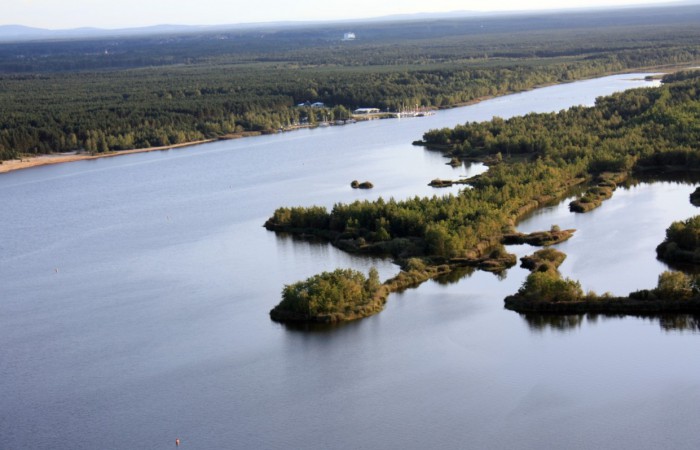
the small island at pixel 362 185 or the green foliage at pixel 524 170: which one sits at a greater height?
the green foliage at pixel 524 170

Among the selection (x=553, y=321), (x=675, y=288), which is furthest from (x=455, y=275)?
(x=675, y=288)

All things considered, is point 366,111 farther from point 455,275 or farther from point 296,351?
point 296,351

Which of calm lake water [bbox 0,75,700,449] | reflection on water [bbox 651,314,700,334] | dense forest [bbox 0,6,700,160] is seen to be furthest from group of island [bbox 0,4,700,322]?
calm lake water [bbox 0,75,700,449]

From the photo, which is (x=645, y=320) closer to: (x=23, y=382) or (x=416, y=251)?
(x=416, y=251)

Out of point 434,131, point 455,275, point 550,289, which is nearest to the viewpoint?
point 550,289

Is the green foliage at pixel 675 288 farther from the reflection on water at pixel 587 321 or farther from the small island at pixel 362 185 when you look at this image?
the small island at pixel 362 185

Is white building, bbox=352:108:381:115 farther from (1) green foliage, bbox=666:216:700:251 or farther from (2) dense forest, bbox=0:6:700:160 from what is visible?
(1) green foliage, bbox=666:216:700:251

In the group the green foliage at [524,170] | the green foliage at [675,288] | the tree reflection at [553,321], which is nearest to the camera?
the tree reflection at [553,321]

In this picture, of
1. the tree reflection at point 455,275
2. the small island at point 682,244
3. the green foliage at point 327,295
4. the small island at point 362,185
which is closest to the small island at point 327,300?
the green foliage at point 327,295
